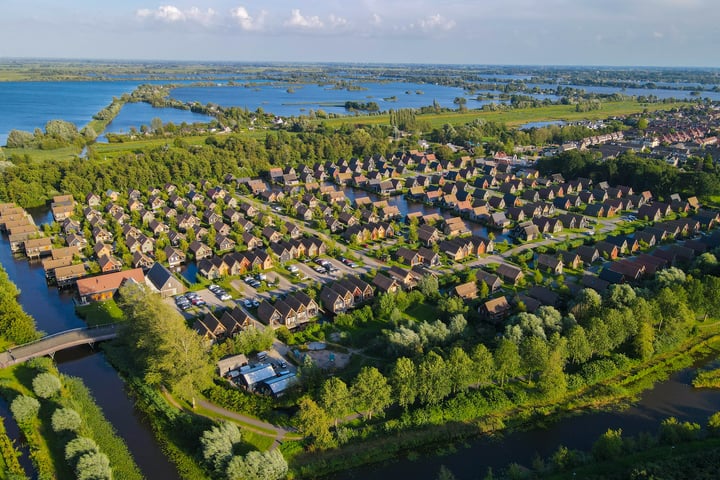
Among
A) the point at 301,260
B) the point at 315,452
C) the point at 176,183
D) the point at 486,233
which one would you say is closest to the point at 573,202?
the point at 486,233

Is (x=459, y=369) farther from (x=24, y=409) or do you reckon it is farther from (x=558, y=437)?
(x=24, y=409)

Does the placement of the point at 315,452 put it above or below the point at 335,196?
below

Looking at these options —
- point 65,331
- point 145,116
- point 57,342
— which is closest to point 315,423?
point 57,342

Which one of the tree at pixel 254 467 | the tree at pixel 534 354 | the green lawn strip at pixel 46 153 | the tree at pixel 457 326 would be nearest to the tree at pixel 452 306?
the tree at pixel 457 326

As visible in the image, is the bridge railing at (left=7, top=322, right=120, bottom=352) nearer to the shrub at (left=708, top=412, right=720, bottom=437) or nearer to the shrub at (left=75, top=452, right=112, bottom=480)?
the shrub at (left=75, top=452, right=112, bottom=480)

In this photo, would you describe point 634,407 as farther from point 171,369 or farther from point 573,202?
point 573,202

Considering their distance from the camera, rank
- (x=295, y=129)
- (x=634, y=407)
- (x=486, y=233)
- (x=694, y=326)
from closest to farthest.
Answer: (x=634, y=407) → (x=694, y=326) → (x=486, y=233) → (x=295, y=129)

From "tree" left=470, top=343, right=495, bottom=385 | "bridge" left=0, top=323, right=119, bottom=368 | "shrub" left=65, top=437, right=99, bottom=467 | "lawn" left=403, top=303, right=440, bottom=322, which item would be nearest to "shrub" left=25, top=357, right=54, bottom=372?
"bridge" left=0, top=323, right=119, bottom=368
